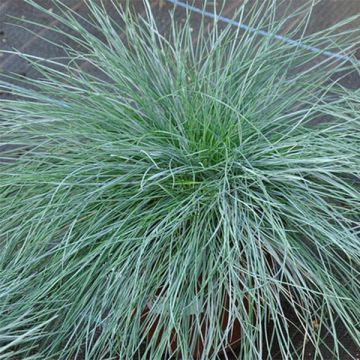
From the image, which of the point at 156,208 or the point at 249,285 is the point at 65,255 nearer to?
the point at 156,208

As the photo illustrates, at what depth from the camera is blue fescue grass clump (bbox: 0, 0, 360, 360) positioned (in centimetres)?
136

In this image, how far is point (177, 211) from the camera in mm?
1374

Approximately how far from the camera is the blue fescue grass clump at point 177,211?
1355 mm

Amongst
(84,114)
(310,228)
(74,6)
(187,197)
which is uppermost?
(74,6)

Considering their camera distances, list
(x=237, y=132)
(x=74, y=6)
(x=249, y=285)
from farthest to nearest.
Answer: (x=74, y=6) → (x=237, y=132) → (x=249, y=285)

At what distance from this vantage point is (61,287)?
1390mm

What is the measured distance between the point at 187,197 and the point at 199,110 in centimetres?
21

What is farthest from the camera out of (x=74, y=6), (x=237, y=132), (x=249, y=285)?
(x=74, y=6)

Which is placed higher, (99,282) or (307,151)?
(307,151)

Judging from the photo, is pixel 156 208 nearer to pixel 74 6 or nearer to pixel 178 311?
pixel 178 311

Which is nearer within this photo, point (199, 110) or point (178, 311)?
point (178, 311)

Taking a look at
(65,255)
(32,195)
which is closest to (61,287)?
(65,255)

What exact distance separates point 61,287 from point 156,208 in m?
0.25

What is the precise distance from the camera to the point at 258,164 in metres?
1.45
